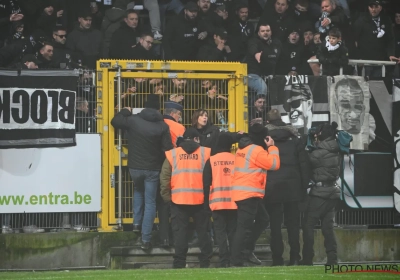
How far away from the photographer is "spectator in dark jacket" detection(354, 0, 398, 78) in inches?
876

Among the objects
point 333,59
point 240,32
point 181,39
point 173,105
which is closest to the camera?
point 173,105

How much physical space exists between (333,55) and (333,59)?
0.23 ft

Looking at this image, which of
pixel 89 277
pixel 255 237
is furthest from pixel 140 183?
pixel 89 277

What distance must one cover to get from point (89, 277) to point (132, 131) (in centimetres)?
389

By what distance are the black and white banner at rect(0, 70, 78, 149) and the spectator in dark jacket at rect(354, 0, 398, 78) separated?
613cm

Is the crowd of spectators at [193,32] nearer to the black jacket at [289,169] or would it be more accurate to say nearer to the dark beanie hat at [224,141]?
the black jacket at [289,169]

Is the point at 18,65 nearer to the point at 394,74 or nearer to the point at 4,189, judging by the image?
the point at 4,189

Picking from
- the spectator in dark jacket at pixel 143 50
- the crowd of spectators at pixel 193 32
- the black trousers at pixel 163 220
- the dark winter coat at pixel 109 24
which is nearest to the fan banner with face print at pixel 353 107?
the crowd of spectators at pixel 193 32

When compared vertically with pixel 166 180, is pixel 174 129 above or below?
above

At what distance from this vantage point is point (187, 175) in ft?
59.0


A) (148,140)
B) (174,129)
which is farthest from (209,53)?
(148,140)

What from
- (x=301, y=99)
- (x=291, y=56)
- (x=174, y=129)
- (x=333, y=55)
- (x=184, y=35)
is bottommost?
(x=174, y=129)

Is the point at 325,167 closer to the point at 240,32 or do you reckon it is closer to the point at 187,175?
the point at 187,175

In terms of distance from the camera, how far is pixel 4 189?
1883 cm
